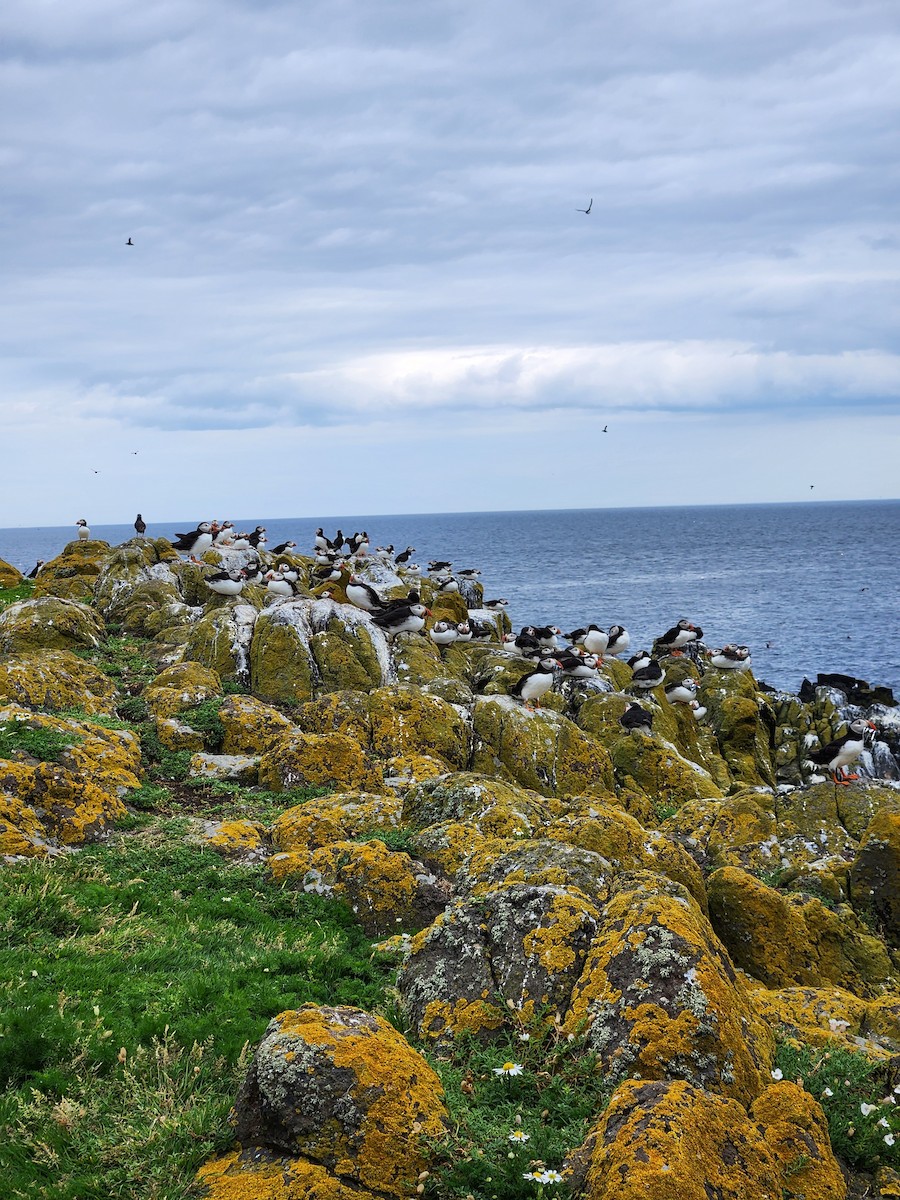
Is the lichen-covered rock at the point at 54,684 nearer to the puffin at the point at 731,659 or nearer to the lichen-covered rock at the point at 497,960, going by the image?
the lichen-covered rock at the point at 497,960

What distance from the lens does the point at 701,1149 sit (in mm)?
5109

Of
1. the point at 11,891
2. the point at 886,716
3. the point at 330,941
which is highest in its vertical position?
the point at 11,891

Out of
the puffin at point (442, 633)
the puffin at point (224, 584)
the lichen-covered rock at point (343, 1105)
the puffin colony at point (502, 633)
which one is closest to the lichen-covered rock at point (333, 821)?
the lichen-covered rock at point (343, 1105)

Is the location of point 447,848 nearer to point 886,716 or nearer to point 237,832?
point 237,832

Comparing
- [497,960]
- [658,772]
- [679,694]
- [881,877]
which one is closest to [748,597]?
[679,694]

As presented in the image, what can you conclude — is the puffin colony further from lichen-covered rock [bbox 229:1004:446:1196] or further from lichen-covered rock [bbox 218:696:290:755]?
lichen-covered rock [bbox 229:1004:446:1196]

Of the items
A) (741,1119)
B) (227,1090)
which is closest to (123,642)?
(227,1090)

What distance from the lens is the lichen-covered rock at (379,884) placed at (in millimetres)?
10680

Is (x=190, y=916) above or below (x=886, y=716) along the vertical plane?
above

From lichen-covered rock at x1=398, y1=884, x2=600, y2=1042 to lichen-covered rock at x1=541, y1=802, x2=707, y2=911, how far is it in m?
2.90

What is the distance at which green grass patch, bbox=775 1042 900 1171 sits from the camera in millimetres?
6211

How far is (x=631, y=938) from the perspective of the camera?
7129 millimetres

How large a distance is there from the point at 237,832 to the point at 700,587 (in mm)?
104036

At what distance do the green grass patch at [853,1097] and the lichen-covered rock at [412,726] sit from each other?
460 inches
